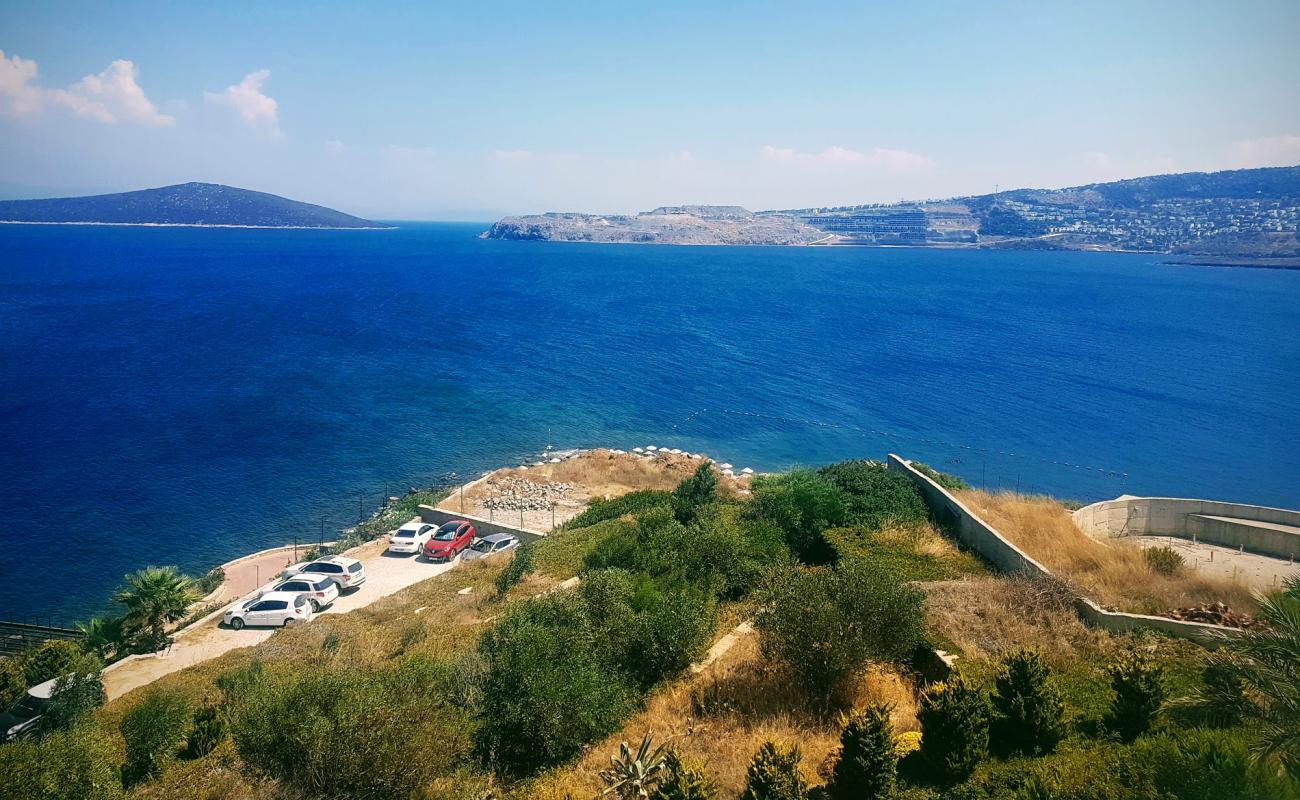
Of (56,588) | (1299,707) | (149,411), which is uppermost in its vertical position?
(1299,707)

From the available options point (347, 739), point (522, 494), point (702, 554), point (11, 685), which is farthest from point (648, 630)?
point (522, 494)

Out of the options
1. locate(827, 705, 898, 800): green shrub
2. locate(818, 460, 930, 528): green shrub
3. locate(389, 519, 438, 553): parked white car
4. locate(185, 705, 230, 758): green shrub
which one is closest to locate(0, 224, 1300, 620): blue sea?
locate(389, 519, 438, 553): parked white car

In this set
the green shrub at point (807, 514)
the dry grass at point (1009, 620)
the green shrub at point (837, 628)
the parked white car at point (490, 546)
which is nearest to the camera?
the green shrub at point (837, 628)

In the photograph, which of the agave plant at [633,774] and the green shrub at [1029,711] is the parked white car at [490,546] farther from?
the green shrub at [1029,711]

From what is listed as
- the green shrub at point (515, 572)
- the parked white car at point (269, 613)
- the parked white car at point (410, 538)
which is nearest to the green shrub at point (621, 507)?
the green shrub at point (515, 572)

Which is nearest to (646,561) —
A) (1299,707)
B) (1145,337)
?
(1299,707)

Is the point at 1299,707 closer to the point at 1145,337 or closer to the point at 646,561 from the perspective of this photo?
the point at 646,561
